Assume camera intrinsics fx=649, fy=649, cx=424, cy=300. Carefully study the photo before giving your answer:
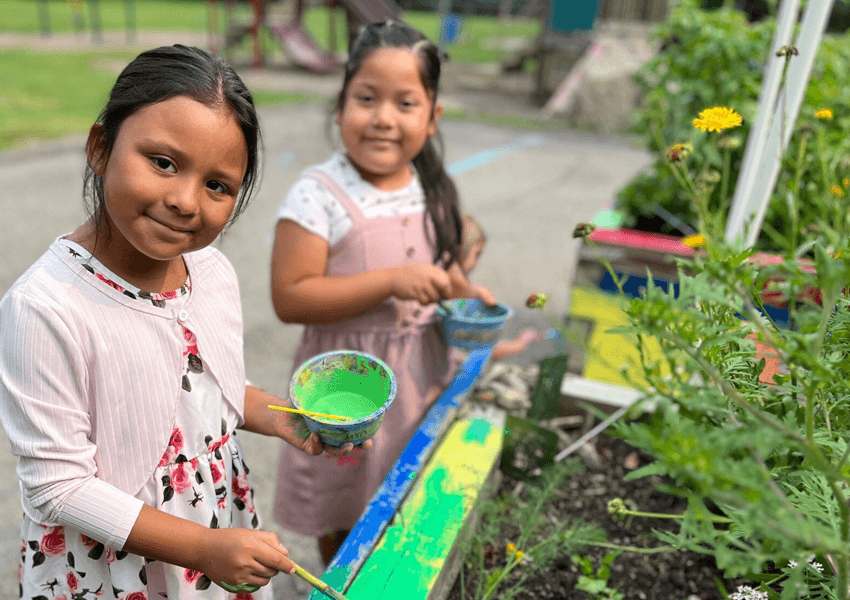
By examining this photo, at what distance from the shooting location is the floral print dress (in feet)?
3.25

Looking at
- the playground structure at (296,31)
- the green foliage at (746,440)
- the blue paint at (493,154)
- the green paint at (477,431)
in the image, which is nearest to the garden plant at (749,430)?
the green foliage at (746,440)

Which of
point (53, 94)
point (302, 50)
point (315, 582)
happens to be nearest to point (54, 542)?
point (315, 582)

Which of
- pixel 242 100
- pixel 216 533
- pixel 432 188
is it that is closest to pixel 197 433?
pixel 216 533

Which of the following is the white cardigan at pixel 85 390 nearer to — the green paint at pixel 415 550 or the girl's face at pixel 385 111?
the green paint at pixel 415 550

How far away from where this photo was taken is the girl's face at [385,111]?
1.45m

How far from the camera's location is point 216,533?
899 millimetres

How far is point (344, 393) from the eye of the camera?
122 cm

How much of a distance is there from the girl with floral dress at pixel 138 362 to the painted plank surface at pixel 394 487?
0.74 ft

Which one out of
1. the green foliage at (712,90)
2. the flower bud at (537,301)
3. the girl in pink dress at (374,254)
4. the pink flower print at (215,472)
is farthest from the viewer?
the green foliage at (712,90)

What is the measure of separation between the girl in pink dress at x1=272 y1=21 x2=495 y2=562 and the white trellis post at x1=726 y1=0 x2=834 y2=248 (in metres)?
0.76

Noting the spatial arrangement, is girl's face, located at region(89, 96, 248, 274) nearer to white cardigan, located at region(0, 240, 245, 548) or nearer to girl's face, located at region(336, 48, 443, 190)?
white cardigan, located at region(0, 240, 245, 548)

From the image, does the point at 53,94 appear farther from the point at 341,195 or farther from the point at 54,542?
the point at 54,542

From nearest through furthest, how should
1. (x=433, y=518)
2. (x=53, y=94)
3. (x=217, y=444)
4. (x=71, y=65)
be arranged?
(x=217, y=444) → (x=433, y=518) → (x=53, y=94) → (x=71, y=65)

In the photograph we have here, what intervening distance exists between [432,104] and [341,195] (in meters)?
0.33
